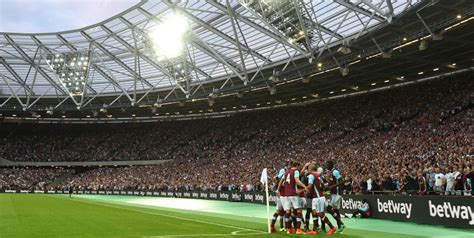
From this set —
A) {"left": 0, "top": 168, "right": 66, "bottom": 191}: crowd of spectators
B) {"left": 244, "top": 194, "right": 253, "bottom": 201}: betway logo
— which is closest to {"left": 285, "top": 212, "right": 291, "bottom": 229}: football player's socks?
{"left": 244, "top": 194, "right": 253, "bottom": 201}: betway logo

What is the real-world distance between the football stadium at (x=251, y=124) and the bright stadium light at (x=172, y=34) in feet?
0.42

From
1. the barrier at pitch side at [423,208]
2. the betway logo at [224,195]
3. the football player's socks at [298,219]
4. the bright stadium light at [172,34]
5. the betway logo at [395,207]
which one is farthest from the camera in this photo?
the betway logo at [224,195]

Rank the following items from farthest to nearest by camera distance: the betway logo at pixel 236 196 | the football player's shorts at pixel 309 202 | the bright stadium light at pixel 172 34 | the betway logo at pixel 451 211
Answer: the bright stadium light at pixel 172 34 → the betway logo at pixel 236 196 → the betway logo at pixel 451 211 → the football player's shorts at pixel 309 202

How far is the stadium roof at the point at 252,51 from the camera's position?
29.7m

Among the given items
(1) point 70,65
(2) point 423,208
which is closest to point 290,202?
(2) point 423,208

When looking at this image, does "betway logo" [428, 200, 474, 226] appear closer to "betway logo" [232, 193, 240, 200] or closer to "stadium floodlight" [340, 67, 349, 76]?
"stadium floodlight" [340, 67, 349, 76]

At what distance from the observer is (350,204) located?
21.8 meters

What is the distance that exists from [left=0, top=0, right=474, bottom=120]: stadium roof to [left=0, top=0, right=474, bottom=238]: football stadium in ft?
0.64

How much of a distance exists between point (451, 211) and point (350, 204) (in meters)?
6.37

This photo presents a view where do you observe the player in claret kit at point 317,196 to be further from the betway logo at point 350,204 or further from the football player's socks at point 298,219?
the betway logo at point 350,204

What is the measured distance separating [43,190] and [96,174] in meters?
7.51

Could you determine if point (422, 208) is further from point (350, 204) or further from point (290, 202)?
point (290, 202)

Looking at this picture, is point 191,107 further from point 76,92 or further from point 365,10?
point 365,10

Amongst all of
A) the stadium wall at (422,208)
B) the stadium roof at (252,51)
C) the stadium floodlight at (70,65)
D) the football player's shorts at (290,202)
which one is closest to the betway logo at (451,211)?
the stadium wall at (422,208)
